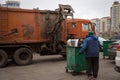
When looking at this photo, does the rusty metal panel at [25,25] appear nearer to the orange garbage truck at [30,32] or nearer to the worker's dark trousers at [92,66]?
the orange garbage truck at [30,32]

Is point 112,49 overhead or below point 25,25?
below

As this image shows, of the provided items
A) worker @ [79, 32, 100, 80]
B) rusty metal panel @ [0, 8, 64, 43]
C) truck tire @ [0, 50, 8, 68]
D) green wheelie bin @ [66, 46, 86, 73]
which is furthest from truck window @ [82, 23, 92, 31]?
worker @ [79, 32, 100, 80]

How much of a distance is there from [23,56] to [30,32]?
1462 millimetres

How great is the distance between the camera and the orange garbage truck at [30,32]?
41.5 ft

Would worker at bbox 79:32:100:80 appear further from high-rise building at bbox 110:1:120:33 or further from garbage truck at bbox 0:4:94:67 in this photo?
high-rise building at bbox 110:1:120:33

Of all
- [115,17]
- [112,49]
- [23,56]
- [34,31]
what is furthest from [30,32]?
[115,17]

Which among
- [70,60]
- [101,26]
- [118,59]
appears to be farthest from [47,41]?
[101,26]

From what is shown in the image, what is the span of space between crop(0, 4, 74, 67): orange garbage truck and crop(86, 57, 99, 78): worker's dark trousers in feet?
18.6

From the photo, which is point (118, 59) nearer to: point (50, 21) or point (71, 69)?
point (71, 69)

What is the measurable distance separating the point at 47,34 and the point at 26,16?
1.74m

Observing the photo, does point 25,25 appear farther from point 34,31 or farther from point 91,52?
point 91,52

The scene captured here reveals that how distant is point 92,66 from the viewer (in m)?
8.24

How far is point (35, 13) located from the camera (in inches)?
534

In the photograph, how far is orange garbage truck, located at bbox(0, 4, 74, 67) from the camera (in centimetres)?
1266
